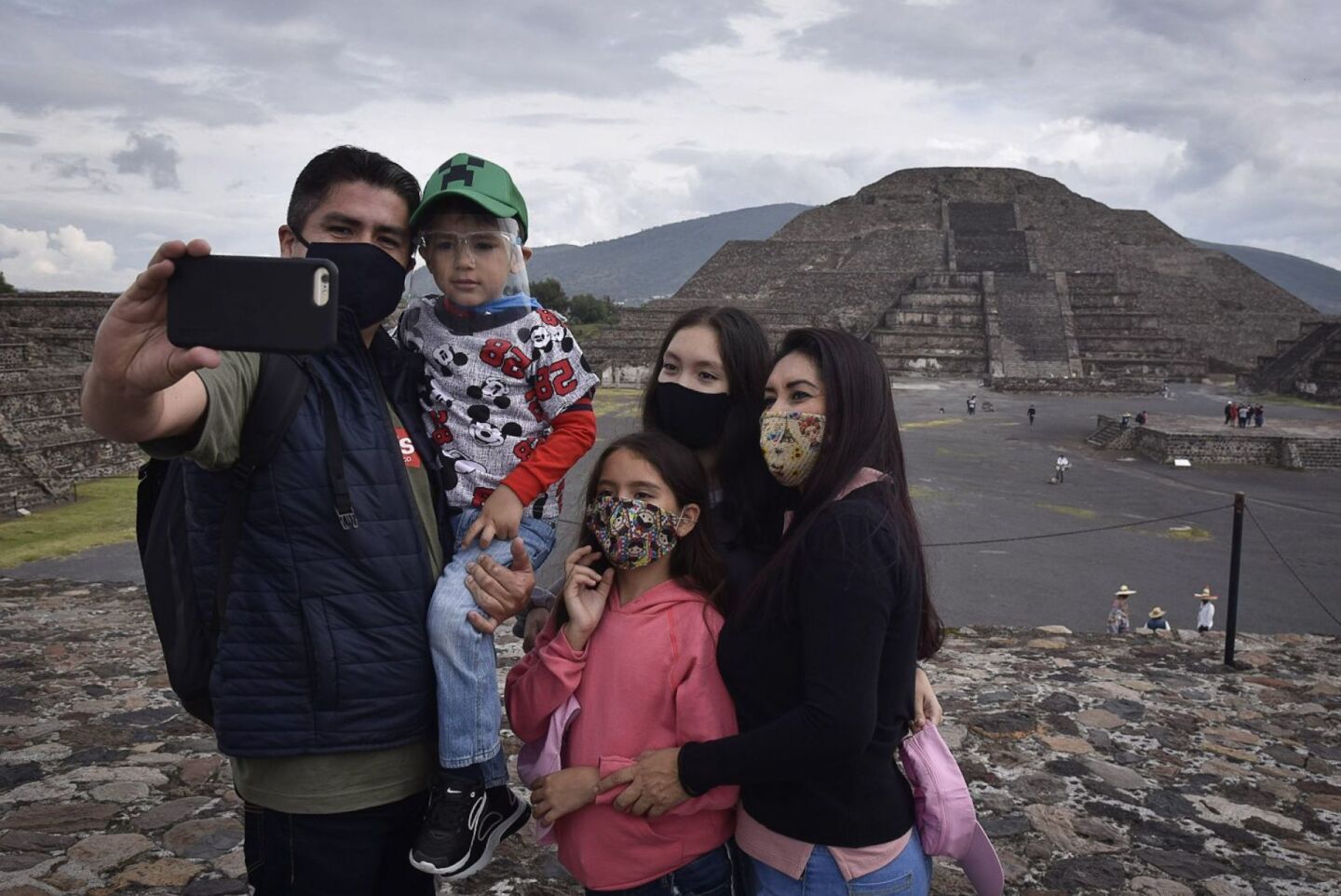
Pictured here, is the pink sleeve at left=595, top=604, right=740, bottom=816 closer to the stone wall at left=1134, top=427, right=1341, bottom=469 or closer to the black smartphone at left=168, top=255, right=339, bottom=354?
the black smartphone at left=168, top=255, right=339, bottom=354

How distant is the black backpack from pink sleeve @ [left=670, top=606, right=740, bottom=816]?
87 centimetres

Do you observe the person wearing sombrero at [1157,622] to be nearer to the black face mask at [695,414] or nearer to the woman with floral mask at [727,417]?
the woman with floral mask at [727,417]

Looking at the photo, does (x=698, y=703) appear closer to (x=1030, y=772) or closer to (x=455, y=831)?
(x=455, y=831)

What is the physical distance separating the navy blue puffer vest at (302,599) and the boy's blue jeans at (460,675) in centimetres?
11

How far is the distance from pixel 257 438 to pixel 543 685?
759mm

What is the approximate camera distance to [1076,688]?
18.0 feet

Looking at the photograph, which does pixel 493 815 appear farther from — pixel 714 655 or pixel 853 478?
pixel 853 478

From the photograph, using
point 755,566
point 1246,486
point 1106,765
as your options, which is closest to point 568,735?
point 755,566

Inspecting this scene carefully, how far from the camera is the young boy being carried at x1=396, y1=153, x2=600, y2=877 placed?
1.87 meters

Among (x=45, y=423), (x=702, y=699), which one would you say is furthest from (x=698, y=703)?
(x=45, y=423)

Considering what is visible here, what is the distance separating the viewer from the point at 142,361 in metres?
1.40

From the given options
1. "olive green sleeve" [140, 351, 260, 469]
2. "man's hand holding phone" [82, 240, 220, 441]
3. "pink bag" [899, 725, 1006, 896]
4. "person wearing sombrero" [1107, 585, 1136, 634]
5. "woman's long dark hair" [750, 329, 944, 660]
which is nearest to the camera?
"man's hand holding phone" [82, 240, 220, 441]

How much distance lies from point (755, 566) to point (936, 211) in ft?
197

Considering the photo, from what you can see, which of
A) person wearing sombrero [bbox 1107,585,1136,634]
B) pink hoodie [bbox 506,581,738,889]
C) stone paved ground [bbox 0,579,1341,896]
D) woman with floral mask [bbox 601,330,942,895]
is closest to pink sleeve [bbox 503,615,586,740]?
pink hoodie [bbox 506,581,738,889]
